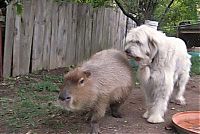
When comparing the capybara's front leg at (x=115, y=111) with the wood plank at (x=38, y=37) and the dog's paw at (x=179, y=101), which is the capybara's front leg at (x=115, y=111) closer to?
the dog's paw at (x=179, y=101)

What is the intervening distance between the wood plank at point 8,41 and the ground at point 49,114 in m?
0.21

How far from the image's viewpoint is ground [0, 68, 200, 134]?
418 centimetres

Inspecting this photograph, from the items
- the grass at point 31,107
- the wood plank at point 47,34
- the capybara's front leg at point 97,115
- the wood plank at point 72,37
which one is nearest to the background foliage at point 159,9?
the wood plank at point 72,37

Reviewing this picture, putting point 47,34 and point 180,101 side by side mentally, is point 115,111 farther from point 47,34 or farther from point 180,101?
point 47,34

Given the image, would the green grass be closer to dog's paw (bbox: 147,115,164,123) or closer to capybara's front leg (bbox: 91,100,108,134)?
dog's paw (bbox: 147,115,164,123)

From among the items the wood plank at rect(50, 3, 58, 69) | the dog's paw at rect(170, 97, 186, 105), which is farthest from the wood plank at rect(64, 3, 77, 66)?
the dog's paw at rect(170, 97, 186, 105)

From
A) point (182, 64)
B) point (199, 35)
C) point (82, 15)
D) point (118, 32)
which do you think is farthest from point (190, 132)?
point (199, 35)

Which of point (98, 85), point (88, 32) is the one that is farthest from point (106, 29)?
point (98, 85)

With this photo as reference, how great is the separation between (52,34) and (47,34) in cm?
15

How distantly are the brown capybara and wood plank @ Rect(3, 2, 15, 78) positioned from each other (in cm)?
217

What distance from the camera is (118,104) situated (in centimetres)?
453

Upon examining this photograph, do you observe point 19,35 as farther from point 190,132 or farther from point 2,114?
point 190,132

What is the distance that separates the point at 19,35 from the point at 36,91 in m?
1.22

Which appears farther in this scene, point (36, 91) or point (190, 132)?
point (36, 91)
